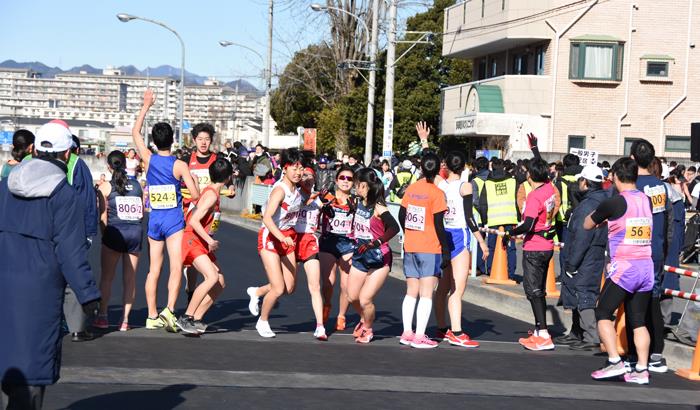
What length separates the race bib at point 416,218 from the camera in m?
11.1

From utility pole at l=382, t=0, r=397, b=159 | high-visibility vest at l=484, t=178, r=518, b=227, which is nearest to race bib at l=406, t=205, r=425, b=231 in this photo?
high-visibility vest at l=484, t=178, r=518, b=227

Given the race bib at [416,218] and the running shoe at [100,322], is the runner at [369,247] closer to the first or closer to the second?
the race bib at [416,218]

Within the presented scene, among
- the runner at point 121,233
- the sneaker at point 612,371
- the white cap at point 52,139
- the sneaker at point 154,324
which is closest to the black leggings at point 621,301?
the sneaker at point 612,371

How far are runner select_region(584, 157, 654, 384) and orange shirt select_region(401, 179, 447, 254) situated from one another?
1.71 m

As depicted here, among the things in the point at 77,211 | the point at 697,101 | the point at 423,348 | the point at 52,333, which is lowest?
the point at 423,348

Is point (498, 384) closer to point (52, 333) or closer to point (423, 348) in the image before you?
point (423, 348)

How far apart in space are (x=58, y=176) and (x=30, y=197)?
0.68 ft

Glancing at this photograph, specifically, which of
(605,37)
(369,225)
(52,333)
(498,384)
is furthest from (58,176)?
(605,37)

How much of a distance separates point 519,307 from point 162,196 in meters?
5.21

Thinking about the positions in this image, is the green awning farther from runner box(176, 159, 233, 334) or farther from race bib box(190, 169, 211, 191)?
runner box(176, 159, 233, 334)

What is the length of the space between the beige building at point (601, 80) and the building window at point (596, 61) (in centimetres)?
4

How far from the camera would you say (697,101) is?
41.4 meters

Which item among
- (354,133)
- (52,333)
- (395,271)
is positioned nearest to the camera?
(52,333)

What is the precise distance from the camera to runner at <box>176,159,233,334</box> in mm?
Result: 11055
